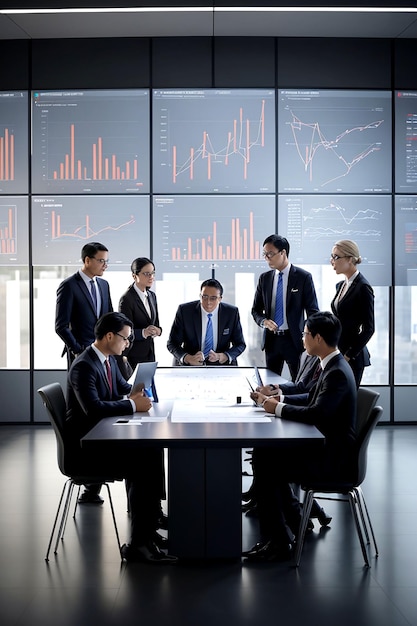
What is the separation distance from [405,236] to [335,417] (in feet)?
15.8

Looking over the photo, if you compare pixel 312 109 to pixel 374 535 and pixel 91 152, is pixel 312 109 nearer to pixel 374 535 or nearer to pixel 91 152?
pixel 91 152

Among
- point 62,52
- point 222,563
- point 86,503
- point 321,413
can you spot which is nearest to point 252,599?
point 222,563

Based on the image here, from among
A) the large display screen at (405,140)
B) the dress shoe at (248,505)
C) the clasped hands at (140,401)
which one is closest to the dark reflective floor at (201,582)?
the dress shoe at (248,505)

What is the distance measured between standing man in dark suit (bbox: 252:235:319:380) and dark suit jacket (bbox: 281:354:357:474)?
2382 millimetres

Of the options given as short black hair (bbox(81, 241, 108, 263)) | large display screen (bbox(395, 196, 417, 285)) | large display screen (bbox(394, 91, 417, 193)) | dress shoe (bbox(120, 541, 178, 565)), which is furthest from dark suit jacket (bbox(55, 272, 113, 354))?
large display screen (bbox(394, 91, 417, 193))

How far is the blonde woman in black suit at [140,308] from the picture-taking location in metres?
6.51

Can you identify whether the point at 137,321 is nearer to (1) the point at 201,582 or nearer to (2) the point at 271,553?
(2) the point at 271,553

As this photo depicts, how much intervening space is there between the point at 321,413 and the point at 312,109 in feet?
16.8

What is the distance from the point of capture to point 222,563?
392 centimetres

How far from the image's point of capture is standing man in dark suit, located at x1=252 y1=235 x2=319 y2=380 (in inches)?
251

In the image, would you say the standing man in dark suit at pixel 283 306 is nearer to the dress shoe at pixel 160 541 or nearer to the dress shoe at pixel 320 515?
the dress shoe at pixel 320 515

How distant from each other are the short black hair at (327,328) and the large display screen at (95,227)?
14.2 ft

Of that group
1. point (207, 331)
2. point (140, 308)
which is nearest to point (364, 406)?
point (207, 331)

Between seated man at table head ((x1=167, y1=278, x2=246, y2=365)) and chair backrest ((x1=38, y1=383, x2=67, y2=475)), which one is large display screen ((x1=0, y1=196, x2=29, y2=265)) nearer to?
seated man at table head ((x1=167, y1=278, x2=246, y2=365))
